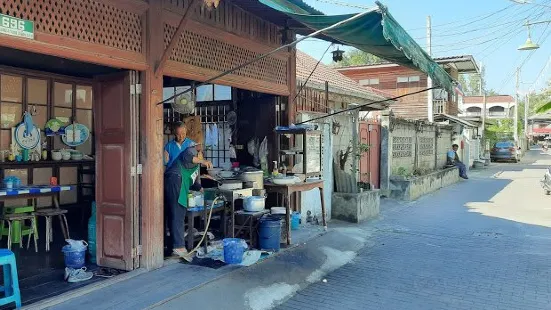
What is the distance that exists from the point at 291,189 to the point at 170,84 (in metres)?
3.32

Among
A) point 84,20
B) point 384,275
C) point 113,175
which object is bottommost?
point 384,275

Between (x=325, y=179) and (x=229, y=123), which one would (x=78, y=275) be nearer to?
(x=229, y=123)

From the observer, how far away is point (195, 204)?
21.0 ft

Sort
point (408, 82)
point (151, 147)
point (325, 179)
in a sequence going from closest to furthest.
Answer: point (151, 147) < point (325, 179) < point (408, 82)

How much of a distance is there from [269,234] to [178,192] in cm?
159

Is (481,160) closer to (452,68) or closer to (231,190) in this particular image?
(452,68)

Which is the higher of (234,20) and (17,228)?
(234,20)

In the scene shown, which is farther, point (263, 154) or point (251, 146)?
point (251, 146)

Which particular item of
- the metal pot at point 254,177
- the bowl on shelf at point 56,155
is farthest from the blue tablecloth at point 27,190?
the metal pot at point 254,177

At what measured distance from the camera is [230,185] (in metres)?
6.95

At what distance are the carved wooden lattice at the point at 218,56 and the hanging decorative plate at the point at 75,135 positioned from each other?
12.7 ft

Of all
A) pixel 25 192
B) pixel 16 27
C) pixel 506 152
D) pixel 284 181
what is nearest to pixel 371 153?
pixel 284 181

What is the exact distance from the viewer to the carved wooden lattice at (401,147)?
1539 cm

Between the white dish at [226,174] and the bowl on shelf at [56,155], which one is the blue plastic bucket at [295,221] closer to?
the white dish at [226,174]
